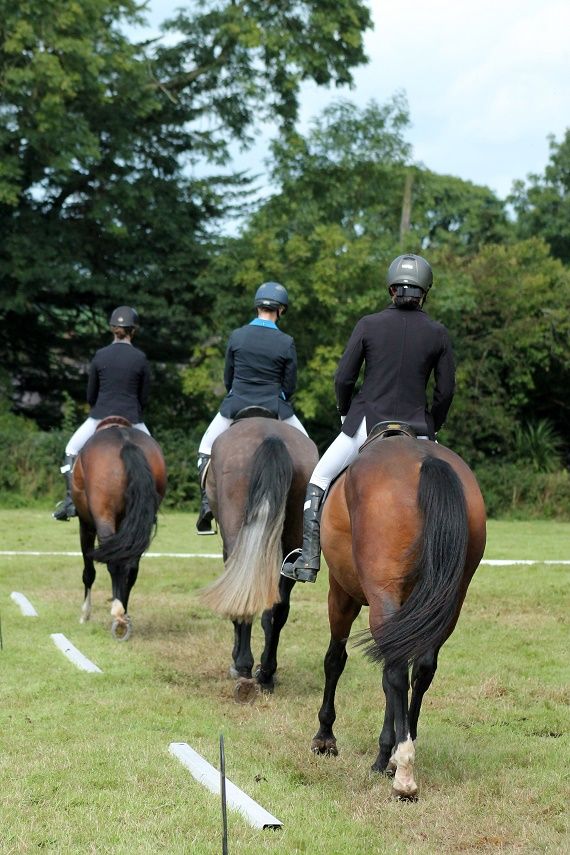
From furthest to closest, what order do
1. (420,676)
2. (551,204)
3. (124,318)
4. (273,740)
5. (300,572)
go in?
1. (551,204)
2. (124,318)
3. (300,572)
4. (273,740)
5. (420,676)

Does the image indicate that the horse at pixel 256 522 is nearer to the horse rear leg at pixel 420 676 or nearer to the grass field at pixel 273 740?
the grass field at pixel 273 740

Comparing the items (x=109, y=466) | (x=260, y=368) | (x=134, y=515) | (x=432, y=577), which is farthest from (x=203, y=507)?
(x=432, y=577)

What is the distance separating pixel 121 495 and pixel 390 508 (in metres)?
5.35

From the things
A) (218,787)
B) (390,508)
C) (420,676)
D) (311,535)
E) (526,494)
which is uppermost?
(390,508)

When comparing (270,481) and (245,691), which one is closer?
(245,691)

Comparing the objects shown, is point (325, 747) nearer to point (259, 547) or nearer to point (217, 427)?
point (259, 547)

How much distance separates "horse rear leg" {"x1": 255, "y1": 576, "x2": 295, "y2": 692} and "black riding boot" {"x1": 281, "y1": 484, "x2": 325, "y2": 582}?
1673mm

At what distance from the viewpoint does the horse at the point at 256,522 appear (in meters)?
8.21

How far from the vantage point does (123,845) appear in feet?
15.7

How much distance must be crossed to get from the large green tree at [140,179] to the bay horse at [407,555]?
23.1m

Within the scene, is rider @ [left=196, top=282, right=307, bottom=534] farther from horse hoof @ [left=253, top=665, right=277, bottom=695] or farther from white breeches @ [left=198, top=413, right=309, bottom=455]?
horse hoof @ [left=253, top=665, right=277, bottom=695]

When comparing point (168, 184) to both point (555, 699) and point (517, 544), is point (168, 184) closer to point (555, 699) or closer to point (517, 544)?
point (517, 544)

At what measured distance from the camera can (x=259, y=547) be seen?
8.33 metres

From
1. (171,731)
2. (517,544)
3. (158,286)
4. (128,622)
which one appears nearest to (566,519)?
(517,544)
